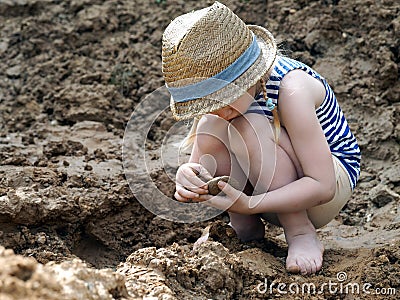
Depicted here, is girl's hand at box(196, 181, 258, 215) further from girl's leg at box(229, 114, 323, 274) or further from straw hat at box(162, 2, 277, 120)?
straw hat at box(162, 2, 277, 120)

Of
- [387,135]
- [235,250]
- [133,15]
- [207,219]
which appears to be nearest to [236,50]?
[235,250]

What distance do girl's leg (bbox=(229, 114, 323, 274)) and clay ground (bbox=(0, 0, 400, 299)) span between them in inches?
2.6

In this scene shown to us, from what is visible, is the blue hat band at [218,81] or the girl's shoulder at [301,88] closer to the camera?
the blue hat band at [218,81]

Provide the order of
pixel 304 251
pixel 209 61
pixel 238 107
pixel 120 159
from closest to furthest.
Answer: pixel 209 61 → pixel 238 107 → pixel 304 251 → pixel 120 159

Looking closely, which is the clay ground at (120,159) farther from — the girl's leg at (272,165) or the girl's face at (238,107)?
the girl's face at (238,107)

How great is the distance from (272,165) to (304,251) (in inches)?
13.1

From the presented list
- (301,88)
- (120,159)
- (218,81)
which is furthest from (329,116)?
(120,159)

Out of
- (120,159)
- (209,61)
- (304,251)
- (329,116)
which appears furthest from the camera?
(120,159)

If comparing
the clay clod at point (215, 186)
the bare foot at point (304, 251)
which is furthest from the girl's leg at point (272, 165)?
the clay clod at point (215, 186)

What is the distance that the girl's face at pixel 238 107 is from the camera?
90.6 inches

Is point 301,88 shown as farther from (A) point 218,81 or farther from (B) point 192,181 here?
(B) point 192,181

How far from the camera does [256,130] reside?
237 cm

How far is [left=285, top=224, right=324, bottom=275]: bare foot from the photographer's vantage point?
2.37 m

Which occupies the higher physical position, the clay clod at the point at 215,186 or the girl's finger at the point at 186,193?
the clay clod at the point at 215,186
